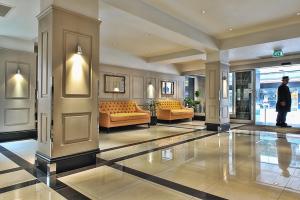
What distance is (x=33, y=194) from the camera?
237cm

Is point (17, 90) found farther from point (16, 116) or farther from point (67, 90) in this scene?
point (67, 90)

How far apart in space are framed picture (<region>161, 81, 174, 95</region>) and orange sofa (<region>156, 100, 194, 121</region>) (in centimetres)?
51

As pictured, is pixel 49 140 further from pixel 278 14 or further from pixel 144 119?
pixel 278 14

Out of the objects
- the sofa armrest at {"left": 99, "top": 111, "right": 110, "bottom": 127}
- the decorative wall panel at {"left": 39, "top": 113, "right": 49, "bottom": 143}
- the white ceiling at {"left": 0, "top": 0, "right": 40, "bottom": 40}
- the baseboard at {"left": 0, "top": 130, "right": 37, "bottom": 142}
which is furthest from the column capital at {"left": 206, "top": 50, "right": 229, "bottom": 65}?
the baseboard at {"left": 0, "top": 130, "right": 37, "bottom": 142}

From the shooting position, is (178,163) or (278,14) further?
(278,14)

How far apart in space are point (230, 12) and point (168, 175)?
4022mm

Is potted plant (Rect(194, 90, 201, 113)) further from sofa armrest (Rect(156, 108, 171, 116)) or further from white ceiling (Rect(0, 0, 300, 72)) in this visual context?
white ceiling (Rect(0, 0, 300, 72))

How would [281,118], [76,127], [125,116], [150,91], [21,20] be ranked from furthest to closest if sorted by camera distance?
[150,91] → [281,118] → [125,116] → [21,20] → [76,127]

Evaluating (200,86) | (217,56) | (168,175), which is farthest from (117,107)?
(200,86)

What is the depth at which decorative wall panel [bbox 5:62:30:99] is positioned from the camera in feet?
18.2

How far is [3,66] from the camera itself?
5.46 metres

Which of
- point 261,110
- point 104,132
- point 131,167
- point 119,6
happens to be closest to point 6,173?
point 131,167

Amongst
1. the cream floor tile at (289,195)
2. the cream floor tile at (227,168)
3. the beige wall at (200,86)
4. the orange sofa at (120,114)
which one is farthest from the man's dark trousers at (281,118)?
the cream floor tile at (289,195)

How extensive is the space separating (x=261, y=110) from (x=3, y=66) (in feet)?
33.1
